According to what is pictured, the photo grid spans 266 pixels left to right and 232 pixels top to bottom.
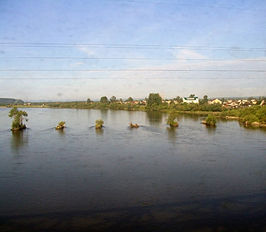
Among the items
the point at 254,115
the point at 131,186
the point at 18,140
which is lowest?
the point at 131,186

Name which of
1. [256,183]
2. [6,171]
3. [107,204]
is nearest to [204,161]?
[256,183]

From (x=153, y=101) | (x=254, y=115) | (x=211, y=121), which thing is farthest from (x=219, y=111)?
(x=211, y=121)

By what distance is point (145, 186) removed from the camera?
606 centimetres

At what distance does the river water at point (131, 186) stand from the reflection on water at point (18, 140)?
0.17 meters

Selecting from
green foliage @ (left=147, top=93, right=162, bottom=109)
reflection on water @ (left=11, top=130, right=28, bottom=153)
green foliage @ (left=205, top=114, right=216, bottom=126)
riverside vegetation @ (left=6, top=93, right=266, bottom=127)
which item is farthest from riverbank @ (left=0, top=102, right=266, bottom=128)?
reflection on water @ (left=11, top=130, right=28, bottom=153)

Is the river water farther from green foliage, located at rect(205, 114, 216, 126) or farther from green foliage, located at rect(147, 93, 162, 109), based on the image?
green foliage, located at rect(147, 93, 162, 109)

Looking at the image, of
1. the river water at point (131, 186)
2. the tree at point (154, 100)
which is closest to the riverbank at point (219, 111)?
the tree at point (154, 100)

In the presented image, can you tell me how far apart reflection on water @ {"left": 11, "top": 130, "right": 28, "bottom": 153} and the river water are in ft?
0.56

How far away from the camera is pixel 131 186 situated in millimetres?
6051

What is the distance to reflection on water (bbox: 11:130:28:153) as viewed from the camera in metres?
10.3

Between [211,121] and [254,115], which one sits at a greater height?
[254,115]

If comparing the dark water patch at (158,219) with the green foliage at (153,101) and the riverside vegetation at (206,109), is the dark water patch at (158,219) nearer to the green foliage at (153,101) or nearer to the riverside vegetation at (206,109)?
the riverside vegetation at (206,109)

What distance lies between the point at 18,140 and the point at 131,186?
795 centimetres

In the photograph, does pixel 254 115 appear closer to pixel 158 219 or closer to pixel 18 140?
pixel 18 140
